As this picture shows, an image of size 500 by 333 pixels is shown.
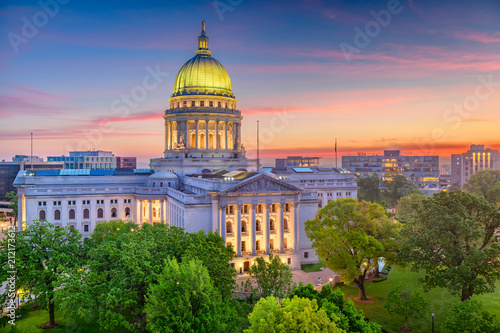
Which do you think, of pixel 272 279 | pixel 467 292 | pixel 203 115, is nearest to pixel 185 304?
pixel 272 279

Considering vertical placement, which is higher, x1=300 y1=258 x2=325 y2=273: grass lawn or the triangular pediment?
the triangular pediment

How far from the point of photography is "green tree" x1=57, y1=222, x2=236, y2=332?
127ft

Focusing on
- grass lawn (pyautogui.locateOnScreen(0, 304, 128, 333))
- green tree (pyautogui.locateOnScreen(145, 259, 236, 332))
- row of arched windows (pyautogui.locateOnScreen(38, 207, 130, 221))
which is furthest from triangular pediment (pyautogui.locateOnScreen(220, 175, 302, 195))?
row of arched windows (pyautogui.locateOnScreen(38, 207, 130, 221))

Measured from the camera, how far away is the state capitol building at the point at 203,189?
226 feet

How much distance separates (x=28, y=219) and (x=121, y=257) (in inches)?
2235

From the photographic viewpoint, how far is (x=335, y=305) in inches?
1454

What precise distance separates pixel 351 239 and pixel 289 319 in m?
27.8

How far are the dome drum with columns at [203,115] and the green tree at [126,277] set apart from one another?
196ft

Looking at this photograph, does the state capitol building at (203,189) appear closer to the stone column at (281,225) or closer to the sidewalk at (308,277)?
the stone column at (281,225)

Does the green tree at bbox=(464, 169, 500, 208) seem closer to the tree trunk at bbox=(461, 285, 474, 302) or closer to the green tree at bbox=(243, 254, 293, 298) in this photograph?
the tree trunk at bbox=(461, 285, 474, 302)

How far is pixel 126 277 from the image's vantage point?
4066 centimetres

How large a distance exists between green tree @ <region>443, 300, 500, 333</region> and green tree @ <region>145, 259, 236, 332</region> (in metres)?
22.4

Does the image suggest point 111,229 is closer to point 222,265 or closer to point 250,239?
point 250,239

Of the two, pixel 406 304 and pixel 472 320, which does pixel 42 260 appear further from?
pixel 472 320
